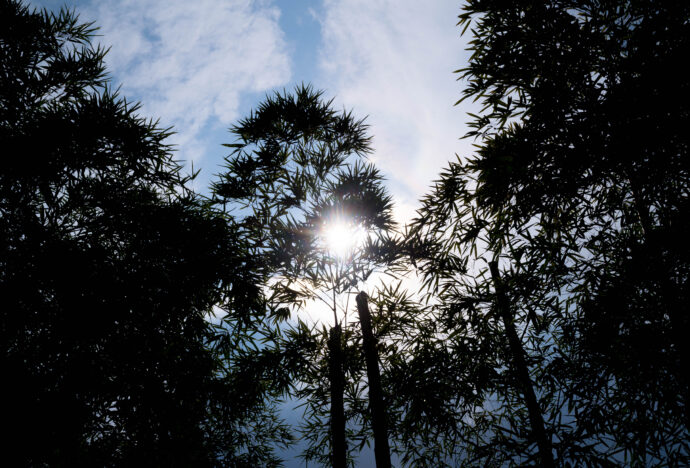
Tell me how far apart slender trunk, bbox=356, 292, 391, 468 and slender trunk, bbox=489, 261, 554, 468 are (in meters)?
2.57

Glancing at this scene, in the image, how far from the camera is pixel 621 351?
4.04 m

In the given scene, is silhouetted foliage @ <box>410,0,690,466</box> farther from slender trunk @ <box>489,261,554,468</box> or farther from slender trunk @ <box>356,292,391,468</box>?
slender trunk @ <box>356,292,391,468</box>

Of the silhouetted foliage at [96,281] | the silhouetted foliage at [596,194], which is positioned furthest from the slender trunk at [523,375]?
the silhouetted foliage at [96,281]

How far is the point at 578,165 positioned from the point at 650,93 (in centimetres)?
98

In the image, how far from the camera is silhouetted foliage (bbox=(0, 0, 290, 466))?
5.11 metres

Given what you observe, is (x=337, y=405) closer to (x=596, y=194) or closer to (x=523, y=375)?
(x=523, y=375)

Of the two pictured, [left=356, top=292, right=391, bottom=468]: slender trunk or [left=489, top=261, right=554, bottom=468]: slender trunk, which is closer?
[left=489, top=261, right=554, bottom=468]: slender trunk

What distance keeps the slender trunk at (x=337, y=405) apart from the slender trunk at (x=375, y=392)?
1.91ft

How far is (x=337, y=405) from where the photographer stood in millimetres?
6148

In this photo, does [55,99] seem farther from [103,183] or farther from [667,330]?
[667,330]

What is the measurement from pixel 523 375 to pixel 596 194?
3681 millimetres

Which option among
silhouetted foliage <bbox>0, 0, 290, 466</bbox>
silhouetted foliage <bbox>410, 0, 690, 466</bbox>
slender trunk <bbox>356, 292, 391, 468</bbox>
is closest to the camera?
silhouetted foliage <bbox>410, 0, 690, 466</bbox>

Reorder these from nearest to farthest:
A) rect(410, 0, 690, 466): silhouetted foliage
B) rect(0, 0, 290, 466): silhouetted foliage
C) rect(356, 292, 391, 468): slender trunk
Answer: rect(410, 0, 690, 466): silhouetted foliage, rect(0, 0, 290, 466): silhouetted foliage, rect(356, 292, 391, 468): slender trunk

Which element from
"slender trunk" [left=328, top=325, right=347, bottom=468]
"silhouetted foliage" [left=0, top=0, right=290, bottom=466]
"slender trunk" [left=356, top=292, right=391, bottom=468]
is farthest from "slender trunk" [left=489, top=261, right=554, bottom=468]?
"silhouetted foliage" [left=0, top=0, right=290, bottom=466]
